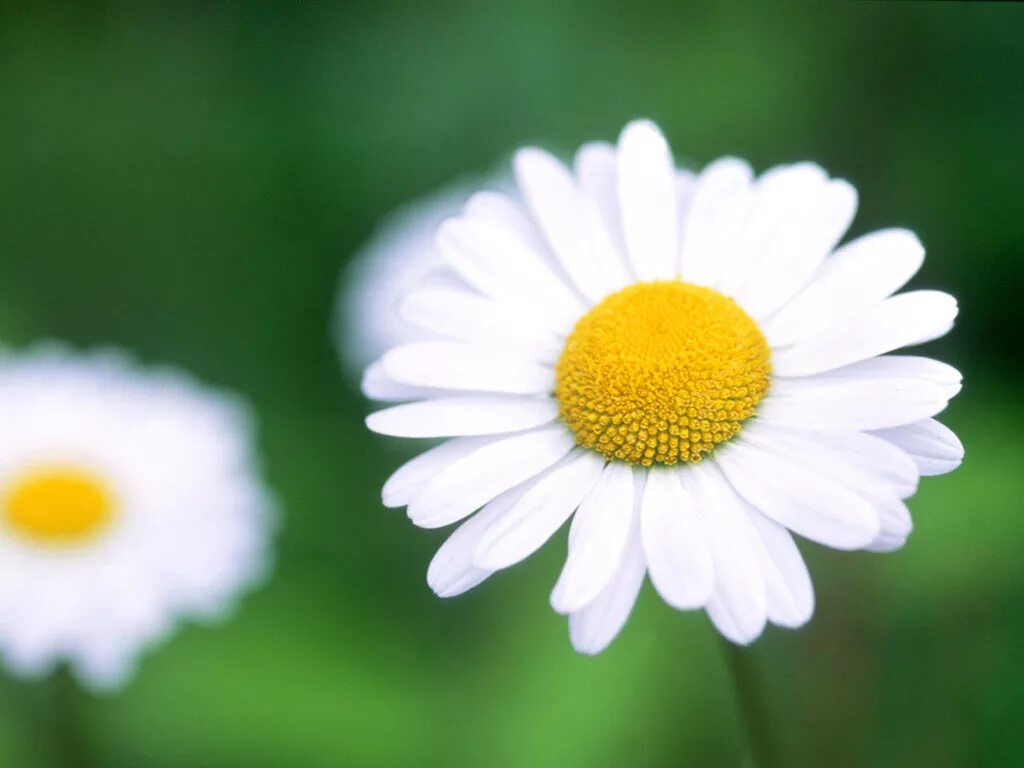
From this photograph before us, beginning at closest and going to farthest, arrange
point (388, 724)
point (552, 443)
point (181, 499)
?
point (552, 443) < point (388, 724) < point (181, 499)

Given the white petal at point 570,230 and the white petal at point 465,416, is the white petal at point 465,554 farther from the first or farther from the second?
the white petal at point 570,230

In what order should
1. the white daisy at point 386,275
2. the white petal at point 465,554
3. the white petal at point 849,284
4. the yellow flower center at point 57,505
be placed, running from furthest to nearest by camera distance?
the white daisy at point 386,275 → the yellow flower center at point 57,505 → the white petal at point 849,284 → the white petal at point 465,554

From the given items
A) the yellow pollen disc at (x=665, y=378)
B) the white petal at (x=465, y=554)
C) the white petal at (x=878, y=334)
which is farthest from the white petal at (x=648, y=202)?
the white petal at (x=465, y=554)

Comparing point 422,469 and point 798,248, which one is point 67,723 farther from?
point 798,248

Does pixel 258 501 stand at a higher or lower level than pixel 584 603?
higher

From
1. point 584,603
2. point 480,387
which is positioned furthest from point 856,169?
point 584,603

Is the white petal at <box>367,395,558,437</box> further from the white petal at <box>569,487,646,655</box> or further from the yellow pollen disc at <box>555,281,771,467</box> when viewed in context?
the white petal at <box>569,487,646,655</box>

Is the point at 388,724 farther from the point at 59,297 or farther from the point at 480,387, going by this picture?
the point at 59,297
